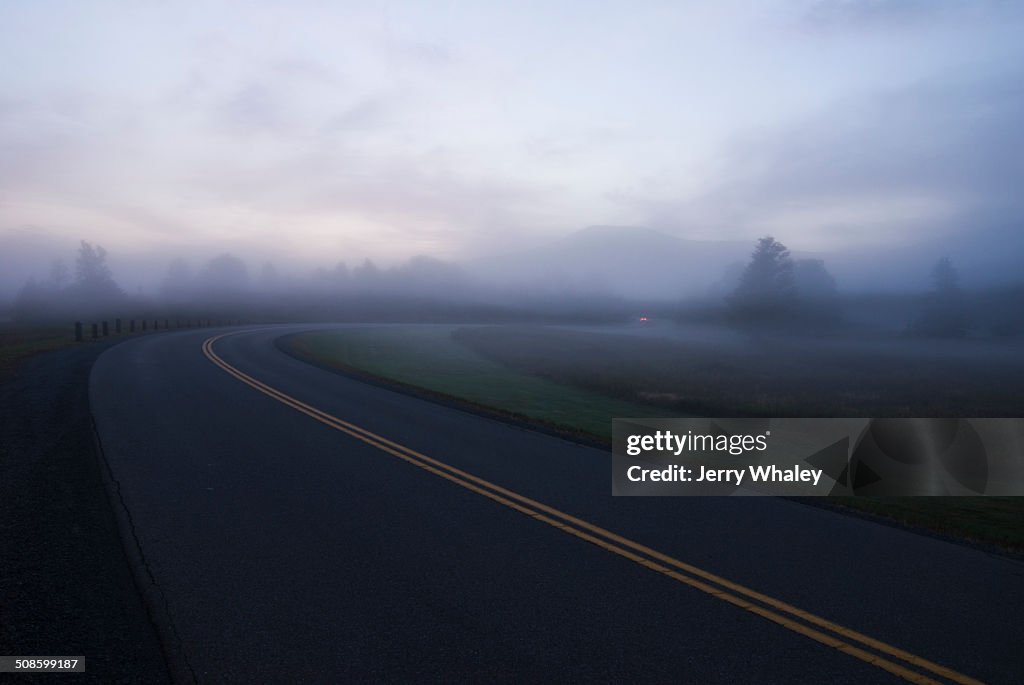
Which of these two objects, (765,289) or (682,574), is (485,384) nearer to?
(682,574)

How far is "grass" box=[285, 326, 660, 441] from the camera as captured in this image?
64.3 feet

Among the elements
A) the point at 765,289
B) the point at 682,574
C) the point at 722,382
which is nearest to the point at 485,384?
the point at 722,382

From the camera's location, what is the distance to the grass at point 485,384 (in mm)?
19609

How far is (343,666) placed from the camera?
188 inches

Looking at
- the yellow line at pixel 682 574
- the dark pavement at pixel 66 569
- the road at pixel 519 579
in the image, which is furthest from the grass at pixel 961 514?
the dark pavement at pixel 66 569

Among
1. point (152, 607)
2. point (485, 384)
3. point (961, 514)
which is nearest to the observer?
point (152, 607)

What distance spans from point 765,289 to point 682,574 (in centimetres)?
8908

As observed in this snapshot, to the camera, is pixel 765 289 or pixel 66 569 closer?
pixel 66 569

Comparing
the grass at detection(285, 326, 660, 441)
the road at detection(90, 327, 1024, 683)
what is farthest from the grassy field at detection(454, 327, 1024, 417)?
the road at detection(90, 327, 1024, 683)

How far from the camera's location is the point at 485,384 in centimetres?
2845

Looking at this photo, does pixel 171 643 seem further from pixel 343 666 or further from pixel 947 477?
pixel 947 477

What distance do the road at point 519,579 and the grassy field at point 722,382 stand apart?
8.60 feet

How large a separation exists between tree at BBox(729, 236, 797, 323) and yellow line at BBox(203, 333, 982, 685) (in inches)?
3164

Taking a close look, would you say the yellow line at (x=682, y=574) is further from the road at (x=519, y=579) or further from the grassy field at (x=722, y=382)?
the grassy field at (x=722, y=382)
